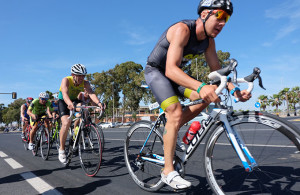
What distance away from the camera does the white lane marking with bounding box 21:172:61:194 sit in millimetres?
2918

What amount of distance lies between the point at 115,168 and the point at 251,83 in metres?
3.01

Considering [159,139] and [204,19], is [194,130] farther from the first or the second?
[204,19]

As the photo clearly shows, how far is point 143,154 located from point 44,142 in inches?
151

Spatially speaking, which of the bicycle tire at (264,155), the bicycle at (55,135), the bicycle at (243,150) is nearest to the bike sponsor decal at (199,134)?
the bicycle at (243,150)

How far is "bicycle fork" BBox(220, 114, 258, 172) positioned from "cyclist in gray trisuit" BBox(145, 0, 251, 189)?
0.28 meters

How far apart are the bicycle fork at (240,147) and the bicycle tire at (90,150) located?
212cm

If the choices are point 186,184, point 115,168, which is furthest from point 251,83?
point 115,168

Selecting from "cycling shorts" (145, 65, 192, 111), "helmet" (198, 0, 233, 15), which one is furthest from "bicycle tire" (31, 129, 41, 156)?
"helmet" (198, 0, 233, 15)

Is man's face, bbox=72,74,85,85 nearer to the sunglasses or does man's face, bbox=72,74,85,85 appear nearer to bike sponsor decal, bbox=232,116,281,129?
the sunglasses

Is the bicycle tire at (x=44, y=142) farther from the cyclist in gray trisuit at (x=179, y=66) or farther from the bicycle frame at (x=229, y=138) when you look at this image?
the bicycle frame at (x=229, y=138)

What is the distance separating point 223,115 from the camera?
208cm

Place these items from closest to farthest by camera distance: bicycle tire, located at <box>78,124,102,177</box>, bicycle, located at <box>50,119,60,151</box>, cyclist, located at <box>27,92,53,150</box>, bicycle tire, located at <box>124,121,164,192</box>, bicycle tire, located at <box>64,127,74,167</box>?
bicycle tire, located at <box>124,121,164,192</box> < bicycle tire, located at <box>78,124,102,177</box> < bicycle tire, located at <box>64,127,74,167</box> < bicycle, located at <box>50,119,60,151</box> < cyclist, located at <box>27,92,53,150</box>

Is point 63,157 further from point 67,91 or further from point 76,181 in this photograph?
point 67,91

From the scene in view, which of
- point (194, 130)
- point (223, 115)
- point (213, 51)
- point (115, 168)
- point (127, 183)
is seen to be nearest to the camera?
point (223, 115)
